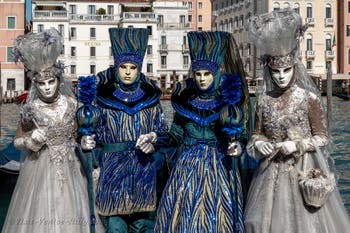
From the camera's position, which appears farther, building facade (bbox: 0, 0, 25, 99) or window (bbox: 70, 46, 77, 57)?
window (bbox: 70, 46, 77, 57)

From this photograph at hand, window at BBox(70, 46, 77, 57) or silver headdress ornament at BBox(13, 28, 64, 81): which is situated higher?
window at BBox(70, 46, 77, 57)

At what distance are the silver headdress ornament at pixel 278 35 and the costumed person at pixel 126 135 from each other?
696 mm

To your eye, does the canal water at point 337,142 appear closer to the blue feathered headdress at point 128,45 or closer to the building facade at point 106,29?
the blue feathered headdress at point 128,45

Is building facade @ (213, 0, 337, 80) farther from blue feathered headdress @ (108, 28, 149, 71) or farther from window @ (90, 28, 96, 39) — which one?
blue feathered headdress @ (108, 28, 149, 71)

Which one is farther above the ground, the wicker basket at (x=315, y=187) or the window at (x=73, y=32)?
the window at (x=73, y=32)

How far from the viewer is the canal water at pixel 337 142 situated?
301 inches

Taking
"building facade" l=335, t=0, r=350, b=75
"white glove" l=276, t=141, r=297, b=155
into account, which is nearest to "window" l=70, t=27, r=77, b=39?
"building facade" l=335, t=0, r=350, b=75


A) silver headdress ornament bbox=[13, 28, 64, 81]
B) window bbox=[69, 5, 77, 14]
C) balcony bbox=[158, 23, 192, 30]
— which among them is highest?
window bbox=[69, 5, 77, 14]

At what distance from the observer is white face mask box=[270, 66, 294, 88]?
341 centimetres

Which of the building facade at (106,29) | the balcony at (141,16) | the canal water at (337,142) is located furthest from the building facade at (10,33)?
the balcony at (141,16)

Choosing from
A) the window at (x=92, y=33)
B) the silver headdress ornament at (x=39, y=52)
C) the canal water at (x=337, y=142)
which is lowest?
the canal water at (x=337, y=142)

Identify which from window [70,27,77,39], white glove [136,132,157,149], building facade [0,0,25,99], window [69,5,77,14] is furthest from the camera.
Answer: window [69,5,77,14]

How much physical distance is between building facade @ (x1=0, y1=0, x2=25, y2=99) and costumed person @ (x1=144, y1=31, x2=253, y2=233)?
3226 cm

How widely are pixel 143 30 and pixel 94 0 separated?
120ft
